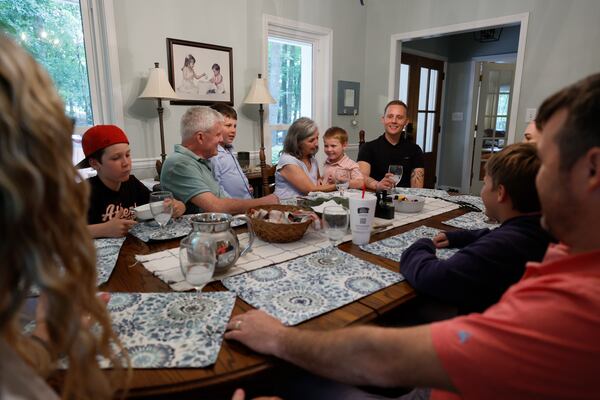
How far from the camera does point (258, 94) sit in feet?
12.1

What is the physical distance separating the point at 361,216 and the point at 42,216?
110 cm

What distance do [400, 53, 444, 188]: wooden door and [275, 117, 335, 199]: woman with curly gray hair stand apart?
3.18 meters

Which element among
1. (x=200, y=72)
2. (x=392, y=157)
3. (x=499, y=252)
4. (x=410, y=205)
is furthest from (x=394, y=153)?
(x=499, y=252)

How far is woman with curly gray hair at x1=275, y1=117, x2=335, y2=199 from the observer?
252 cm

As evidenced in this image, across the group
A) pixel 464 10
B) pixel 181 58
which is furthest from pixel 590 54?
pixel 181 58

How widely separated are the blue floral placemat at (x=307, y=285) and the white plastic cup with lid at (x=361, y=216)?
16cm

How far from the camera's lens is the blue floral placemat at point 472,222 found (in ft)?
5.53

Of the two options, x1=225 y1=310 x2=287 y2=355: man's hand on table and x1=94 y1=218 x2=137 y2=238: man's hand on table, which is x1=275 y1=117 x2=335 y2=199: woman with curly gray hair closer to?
x1=94 y1=218 x2=137 y2=238: man's hand on table

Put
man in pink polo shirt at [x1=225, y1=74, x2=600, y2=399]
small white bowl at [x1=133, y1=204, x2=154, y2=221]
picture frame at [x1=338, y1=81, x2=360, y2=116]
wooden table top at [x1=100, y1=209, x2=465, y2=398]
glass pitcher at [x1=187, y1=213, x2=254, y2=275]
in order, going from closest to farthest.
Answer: man in pink polo shirt at [x1=225, y1=74, x2=600, y2=399]
wooden table top at [x1=100, y1=209, x2=465, y2=398]
glass pitcher at [x1=187, y1=213, x2=254, y2=275]
small white bowl at [x1=133, y1=204, x2=154, y2=221]
picture frame at [x1=338, y1=81, x2=360, y2=116]

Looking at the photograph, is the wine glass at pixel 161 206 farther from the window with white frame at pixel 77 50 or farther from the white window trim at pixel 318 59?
the white window trim at pixel 318 59

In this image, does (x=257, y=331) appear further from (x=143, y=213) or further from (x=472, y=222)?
(x=472, y=222)

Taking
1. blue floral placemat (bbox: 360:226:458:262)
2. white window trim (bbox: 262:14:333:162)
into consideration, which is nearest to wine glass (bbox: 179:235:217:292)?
blue floral placemat (bbox: 360:226:458:262)

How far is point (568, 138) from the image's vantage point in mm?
575

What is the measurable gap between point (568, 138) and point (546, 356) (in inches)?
12.7
